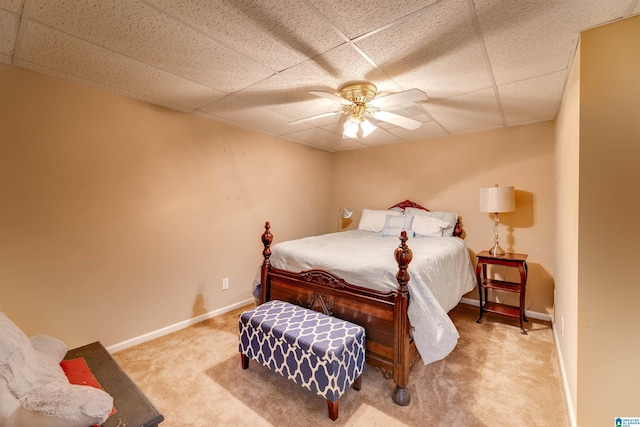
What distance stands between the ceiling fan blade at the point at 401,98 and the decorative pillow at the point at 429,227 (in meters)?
1.83

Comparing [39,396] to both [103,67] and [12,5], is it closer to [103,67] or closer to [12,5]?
[12,5]

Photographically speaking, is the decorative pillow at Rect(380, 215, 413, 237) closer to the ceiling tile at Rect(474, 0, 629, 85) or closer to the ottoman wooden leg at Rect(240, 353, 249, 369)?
the ceiling tile at Rect(474, 0, 629, 85)

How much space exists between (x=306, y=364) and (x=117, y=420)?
946 millimetres

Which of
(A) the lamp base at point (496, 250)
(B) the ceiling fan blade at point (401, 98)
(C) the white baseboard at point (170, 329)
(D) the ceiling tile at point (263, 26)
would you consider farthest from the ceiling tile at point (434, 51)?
(C) the white baseboard at point (170, 329)

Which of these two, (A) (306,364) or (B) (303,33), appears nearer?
(B) (303,33)

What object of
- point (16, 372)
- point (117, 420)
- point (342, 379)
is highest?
point (16, 372)

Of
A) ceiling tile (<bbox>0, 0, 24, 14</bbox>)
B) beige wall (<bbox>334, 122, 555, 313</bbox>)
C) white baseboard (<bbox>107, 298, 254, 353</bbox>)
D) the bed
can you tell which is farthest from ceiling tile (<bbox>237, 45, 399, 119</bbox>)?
white baseboard (<bbox>107, 298, 254, 353</bbox>)

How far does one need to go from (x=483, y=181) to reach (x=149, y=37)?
354cm

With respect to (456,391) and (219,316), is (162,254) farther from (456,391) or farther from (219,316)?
(456,391)

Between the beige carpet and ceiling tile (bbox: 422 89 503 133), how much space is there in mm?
2163

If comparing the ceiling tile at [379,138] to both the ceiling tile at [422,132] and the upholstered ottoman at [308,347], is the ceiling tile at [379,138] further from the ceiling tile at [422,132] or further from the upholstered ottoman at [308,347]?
the upholstered ottoman at [308,347]

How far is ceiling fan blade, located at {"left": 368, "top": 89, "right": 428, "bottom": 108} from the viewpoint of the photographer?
1813mm

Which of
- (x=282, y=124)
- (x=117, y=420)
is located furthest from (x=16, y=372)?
(x=282, y=124)

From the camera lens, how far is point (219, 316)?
316 cm
